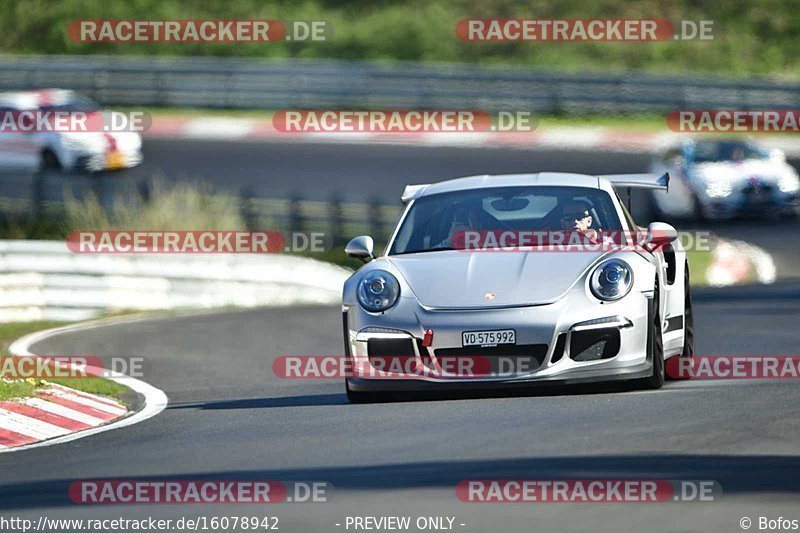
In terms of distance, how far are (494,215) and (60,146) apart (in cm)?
1997

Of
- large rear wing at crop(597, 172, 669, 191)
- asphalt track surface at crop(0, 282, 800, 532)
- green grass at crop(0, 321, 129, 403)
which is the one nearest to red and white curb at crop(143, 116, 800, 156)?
green grass at crop(0, 321, 129, 403)

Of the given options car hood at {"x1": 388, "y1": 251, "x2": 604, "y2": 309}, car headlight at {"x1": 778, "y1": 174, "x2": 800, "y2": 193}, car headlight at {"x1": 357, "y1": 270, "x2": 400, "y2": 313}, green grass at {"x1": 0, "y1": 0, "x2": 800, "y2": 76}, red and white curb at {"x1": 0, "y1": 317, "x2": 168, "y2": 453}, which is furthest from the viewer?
green grass at {"x1": 0, "y1": 0, "x2": 800, "y2": 76}

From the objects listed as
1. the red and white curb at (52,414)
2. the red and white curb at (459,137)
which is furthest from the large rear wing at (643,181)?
the red and white curb at (459,137)

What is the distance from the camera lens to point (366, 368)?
30.0ft

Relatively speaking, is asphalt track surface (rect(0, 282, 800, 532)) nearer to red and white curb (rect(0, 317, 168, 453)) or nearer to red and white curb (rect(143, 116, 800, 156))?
red and white curb (rect(0, 317, 168, 453))

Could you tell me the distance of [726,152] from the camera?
24.0 m

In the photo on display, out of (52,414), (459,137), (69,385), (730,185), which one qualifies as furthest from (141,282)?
(459,137)

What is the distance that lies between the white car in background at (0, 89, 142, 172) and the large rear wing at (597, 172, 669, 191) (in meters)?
19.6

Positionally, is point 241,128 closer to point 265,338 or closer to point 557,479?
point 265,338

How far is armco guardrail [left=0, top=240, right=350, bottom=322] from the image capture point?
1897 centimetres

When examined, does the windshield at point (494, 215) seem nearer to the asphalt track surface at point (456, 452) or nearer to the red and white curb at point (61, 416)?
the asphalt track surface at point (456, 452)

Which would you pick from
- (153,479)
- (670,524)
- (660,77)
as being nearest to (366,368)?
(153,479)

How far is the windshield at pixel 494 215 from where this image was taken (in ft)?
32.0

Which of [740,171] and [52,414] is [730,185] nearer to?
[740,171]
